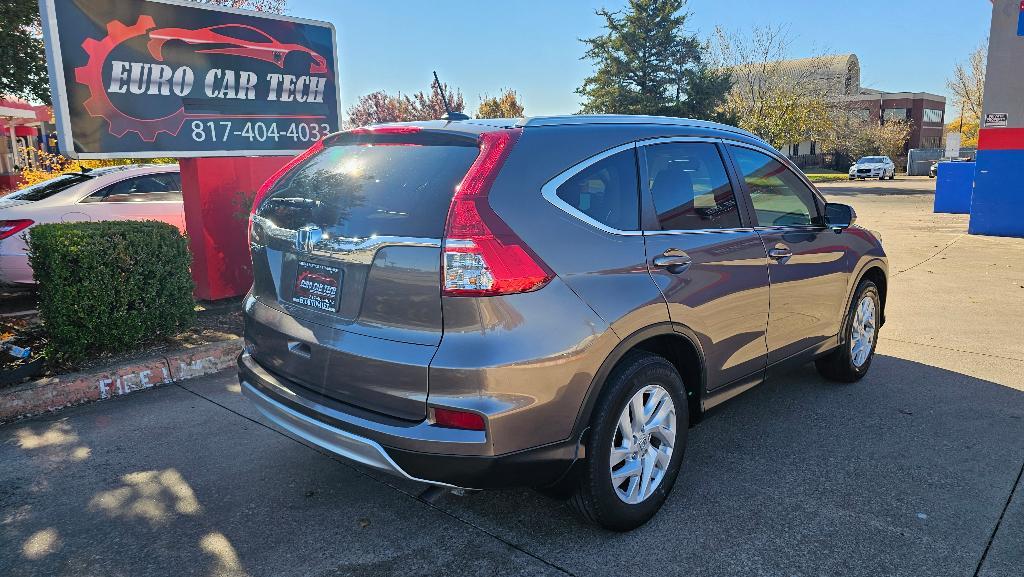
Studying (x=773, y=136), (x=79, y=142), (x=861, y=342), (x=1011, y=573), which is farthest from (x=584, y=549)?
(x=773, y=136)

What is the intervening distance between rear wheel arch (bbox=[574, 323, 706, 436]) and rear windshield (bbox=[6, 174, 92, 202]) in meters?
7.48

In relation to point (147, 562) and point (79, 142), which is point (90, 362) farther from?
point (147, 562)

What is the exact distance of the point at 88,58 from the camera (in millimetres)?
5926

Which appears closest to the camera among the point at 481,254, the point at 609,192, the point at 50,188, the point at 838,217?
the point at 481,254

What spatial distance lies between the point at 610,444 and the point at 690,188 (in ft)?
4.52

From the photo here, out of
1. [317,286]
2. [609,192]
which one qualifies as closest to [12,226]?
[317,286]

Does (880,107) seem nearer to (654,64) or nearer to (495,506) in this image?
(654,64)

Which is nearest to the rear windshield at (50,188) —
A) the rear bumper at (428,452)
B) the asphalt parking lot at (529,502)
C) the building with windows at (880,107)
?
the asphalt parking lot at (529,502)

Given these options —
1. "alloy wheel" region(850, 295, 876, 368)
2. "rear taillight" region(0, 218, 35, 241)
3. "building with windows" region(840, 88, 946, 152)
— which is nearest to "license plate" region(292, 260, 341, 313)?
"alloy wheel" region(850, 295, 876, 368)

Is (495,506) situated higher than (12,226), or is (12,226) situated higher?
(12,226)

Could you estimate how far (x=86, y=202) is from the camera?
7766 mm

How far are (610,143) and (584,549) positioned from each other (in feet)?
→ 5.79

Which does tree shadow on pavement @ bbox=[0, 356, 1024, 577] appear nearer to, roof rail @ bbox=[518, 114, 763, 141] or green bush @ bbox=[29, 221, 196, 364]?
green bush @ bbox=[29, 221, 196, 364]

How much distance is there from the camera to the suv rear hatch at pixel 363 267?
8.50ft
